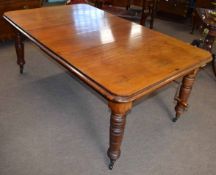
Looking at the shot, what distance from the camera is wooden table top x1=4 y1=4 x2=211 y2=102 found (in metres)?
1.16

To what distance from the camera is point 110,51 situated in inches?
56.8

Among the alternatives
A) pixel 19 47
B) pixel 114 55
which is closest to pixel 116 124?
pixel 114 55

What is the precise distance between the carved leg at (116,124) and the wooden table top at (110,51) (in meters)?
0.08

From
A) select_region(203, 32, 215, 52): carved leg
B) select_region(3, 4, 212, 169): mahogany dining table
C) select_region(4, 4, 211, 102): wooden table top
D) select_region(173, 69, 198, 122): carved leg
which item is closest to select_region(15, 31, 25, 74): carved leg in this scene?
select_region(3, 4, 212, 169): mahogany dining table

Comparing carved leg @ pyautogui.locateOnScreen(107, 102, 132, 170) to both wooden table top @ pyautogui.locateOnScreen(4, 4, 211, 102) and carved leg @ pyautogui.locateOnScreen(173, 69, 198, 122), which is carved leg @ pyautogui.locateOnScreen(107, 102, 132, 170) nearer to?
wooden table top @ pyautogui.locateOnScreen(4, 4, 211, 102)

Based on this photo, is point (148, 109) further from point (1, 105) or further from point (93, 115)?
point (1, 105)

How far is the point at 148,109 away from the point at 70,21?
959 millimetres

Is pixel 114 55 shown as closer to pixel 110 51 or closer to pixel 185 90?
pixel 110 51

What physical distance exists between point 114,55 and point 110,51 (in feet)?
0.19

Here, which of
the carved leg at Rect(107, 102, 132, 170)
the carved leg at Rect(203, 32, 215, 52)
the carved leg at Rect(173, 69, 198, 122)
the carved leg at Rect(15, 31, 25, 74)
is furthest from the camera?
the carved leg at Rect(203, 32, 215, 52)

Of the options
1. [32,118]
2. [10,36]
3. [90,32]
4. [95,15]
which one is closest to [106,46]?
[90,32]

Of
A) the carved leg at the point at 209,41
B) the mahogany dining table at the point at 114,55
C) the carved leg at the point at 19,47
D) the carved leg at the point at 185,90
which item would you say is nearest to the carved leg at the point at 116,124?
the mahogany dining table at the point at 114,55

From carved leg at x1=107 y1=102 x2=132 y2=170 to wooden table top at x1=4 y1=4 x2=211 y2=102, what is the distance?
0.08 meters

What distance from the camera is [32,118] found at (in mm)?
1791
